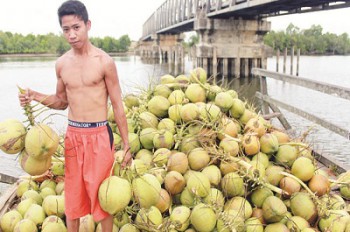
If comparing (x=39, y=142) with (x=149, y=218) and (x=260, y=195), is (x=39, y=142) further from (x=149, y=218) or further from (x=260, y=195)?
(x=260, y=195)

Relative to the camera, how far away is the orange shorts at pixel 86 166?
278 centimetres

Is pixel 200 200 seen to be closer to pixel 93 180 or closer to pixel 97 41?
pixel 93 180

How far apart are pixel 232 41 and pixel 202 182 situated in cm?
2671

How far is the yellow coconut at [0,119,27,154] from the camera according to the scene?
2.60m

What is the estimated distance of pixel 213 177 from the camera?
327 cm

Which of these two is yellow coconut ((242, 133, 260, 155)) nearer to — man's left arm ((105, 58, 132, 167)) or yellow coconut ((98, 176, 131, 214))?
man's left arm ((105, 58, 132, 167))

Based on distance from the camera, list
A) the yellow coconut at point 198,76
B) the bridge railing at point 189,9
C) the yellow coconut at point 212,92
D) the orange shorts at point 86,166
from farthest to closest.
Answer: the bridge railing at point 189,9 → the yellow coconut at point 198,76 → the yellow coconut at point 212,92 → the orange shorts at point 86,166

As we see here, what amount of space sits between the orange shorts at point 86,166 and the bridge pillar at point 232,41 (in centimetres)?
2587

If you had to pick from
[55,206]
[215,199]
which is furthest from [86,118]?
[215,199]

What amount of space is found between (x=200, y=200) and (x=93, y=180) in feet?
2.98

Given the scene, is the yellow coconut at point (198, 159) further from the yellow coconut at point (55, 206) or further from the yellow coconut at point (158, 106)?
the yellow coconut at point (55, 206)

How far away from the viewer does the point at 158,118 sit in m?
4.07

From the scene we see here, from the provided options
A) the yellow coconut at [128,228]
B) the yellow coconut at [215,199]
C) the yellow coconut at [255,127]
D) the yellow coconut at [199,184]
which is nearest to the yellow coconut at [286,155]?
the yellow coconut at [255,127]

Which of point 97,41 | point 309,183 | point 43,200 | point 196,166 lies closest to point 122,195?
point 196,166
